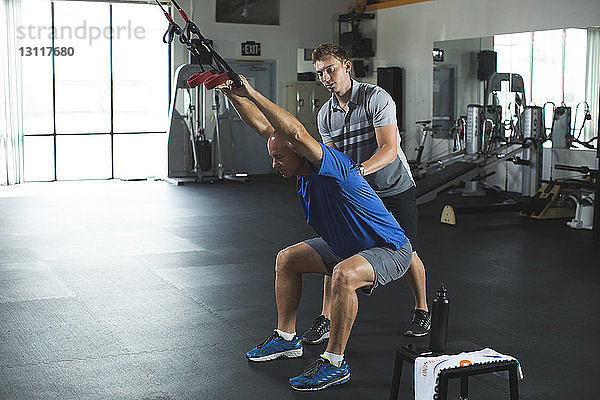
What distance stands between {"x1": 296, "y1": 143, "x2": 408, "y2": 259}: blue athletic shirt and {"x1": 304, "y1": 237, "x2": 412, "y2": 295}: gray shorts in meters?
0.03

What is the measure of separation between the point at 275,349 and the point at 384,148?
108 centimetres

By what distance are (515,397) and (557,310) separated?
202cm

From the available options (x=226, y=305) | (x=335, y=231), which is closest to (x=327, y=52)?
(x=335, y=231)

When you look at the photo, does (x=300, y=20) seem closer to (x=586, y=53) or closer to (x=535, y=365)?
(x=586, y=53)

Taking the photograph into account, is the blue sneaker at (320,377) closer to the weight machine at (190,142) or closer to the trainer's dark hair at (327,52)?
the trainer's dark hair at (327,52)

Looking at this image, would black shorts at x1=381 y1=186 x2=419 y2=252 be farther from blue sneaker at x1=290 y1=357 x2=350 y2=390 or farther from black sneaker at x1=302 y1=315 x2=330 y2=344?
blue sneaker at x1=290 y1=357 x2=350 y2=390

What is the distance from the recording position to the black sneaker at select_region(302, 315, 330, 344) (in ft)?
12.4

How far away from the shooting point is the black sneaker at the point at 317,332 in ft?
12.4

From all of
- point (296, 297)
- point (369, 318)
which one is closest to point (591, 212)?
point (369, 318)

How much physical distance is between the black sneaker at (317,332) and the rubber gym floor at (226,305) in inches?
2.2

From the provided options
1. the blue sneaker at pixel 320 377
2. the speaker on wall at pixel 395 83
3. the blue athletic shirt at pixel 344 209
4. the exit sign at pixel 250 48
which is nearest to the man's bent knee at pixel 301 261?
the blue athletic shirt at pixel 344 209

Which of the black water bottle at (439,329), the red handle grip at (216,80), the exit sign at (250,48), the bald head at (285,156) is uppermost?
the exit sign at (250,48)

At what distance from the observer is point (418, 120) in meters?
11.5

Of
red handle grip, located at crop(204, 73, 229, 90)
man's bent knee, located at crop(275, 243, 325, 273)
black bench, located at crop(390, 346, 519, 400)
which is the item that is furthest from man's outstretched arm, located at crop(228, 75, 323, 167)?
black bench, located at crop(390, 346, 519, 400)
